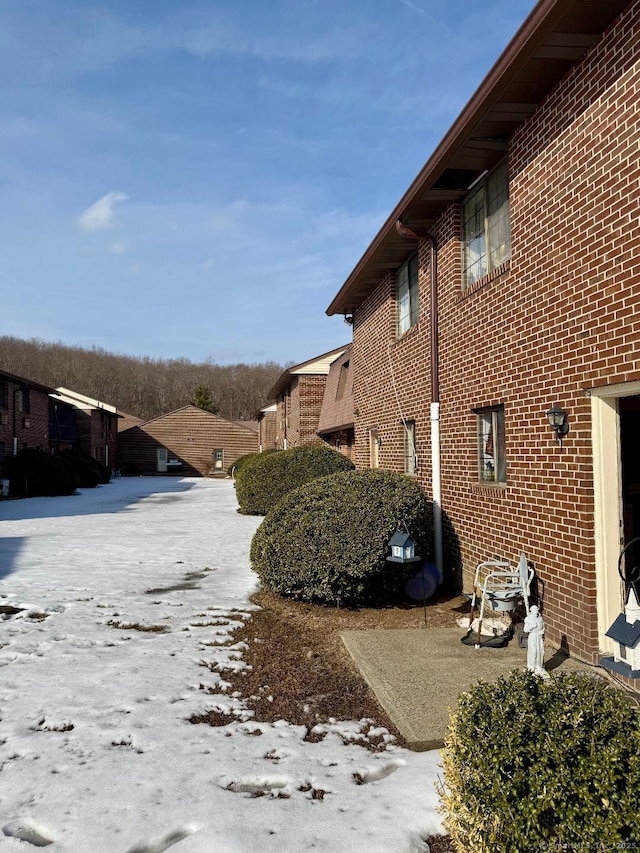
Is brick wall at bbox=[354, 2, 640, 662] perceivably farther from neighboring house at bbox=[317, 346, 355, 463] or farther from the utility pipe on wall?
neighboring house at bbox=[317, 346, 355, 463]

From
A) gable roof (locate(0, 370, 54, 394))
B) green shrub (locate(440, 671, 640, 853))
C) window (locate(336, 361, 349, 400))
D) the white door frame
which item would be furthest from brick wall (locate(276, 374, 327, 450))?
green shrub (locate(440, 671, 640, 853))

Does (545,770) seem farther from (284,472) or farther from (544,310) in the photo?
(284,472)

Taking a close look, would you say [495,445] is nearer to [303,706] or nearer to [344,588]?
[344,588]

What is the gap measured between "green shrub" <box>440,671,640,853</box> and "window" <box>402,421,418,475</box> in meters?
7.38

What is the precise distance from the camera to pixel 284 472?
16.5 meters

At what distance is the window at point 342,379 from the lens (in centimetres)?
1681

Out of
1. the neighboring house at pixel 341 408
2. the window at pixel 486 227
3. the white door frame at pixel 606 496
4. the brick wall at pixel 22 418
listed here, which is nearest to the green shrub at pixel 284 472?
the neighboring house at pixel 341 408

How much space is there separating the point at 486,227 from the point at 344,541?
405 centimetres

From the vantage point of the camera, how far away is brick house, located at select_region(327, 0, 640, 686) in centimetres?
460

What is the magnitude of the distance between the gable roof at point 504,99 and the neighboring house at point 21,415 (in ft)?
71.7

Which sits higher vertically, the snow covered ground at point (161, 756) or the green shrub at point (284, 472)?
the green shrub at point (284, 472)

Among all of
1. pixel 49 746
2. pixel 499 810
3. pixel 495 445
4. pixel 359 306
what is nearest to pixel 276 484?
pixel 359 306

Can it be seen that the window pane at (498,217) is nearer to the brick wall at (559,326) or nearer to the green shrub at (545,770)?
the brick wall at (559,326)

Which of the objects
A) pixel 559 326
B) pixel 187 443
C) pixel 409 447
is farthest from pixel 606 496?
pixel 187 443
